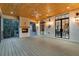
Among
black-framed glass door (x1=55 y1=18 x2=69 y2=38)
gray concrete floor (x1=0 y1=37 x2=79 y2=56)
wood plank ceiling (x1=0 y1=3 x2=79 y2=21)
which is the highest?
wood plank ceiling (x1=0 y1=3 x2=79 y2=21)

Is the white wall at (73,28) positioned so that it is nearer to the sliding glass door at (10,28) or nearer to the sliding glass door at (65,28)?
the sliding glass door at (65,28)

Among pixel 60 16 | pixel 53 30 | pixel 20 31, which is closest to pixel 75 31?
pixel 60 16

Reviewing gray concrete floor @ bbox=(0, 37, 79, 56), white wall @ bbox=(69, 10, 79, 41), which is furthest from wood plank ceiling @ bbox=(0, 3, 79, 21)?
gray concrete floor @ bbox=(0, 37, 79, 56)

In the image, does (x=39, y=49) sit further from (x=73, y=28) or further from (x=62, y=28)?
(x=62, y=28)

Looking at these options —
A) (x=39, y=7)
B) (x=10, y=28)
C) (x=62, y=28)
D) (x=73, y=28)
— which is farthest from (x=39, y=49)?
(x=10, y=28)

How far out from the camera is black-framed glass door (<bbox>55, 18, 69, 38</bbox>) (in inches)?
531

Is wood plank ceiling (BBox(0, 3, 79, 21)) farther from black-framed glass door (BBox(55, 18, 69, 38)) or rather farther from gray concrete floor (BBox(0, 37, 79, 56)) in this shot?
gray concrete floor (BBox(0, 37, 79, 56))

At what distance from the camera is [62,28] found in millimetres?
14547

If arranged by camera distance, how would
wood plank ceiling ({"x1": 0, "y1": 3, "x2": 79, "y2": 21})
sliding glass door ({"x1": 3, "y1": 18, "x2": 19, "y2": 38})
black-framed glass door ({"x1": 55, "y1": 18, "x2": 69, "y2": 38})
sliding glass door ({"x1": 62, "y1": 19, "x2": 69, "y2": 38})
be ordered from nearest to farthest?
wood plank ceiling ({"x1": 0, "y1": 3, "x2": 79, "y2": 21}), sliding glass door ({"x1": 62, "y1": 19, "x2": 69, "y2": 38}), black-framed glass door ({"x1": 55, "y1": 18, "x2": 69, "y2": 38}), sliding glass door ({"x1": 3, "y1": 18, "x2": 19, "y2": 38})

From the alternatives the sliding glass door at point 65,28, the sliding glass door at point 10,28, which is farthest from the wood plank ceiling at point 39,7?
the sliding glass door at point 10,28

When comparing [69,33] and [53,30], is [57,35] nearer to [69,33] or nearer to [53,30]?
[53,30]

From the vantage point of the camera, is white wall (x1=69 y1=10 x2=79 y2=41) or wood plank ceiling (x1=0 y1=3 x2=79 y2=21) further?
white wall (x1=69 y1=10 x2=79 y2=41)

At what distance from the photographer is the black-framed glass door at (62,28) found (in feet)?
44.2

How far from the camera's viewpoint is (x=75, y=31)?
466 inches
